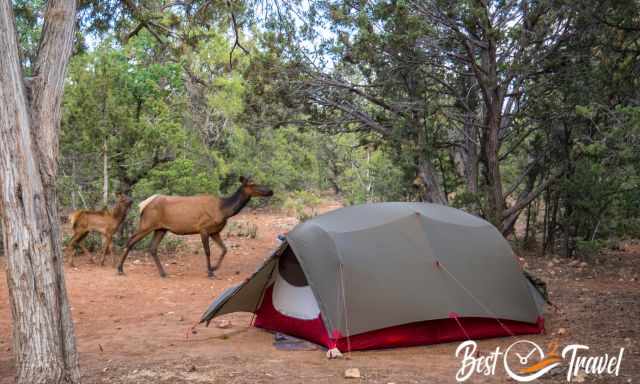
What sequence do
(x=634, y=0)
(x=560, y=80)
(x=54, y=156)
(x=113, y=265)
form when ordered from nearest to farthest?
(x=54, y=156) < (x=634, y=0) < (x=560, y=80) < (x=113, y=265)

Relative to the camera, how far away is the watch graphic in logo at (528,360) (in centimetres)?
545

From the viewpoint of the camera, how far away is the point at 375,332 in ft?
21.9

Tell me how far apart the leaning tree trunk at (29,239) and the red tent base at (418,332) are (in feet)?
8.98

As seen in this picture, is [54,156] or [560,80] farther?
[560,80]

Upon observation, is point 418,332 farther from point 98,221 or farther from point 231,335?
point 98,221

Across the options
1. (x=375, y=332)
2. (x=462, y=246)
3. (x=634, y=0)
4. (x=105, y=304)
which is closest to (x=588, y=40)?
(x=634, y=0)

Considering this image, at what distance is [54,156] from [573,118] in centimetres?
993

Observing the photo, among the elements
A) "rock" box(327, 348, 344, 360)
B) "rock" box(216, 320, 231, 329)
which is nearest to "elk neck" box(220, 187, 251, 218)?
"rock" box(216, 320, 231, 329)

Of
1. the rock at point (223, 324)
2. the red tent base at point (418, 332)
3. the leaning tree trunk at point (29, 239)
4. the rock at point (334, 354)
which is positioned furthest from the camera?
the rock at point (223, 324)

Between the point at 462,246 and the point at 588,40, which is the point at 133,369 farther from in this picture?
the point at 588,40

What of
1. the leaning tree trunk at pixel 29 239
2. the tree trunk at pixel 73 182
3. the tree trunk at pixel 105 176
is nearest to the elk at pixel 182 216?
the tree trunk at pixel 105 176

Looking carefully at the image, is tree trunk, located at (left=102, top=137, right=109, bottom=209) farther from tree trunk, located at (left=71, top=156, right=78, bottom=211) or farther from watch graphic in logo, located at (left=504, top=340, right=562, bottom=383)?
watch graphic in logo, located at (left=504, top=340, right=562, bottom=383)

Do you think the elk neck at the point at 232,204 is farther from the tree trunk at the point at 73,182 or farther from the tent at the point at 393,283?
the tent at the point at 393,283

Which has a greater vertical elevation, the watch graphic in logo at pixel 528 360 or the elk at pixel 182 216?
the elk at pixel 182 216
